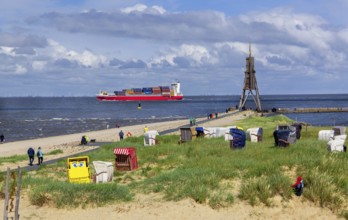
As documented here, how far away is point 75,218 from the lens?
16.1 metres

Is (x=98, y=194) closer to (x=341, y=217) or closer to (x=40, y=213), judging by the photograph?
(x=40, y=213)

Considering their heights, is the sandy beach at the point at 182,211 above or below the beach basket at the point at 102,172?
below

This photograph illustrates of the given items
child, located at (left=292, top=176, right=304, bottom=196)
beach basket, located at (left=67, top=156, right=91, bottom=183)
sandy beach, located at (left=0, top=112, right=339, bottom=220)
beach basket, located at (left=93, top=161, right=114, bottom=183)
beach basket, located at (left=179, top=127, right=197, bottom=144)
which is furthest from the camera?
beach basket, located at (left=179, top=127, right=197, bottom=144)

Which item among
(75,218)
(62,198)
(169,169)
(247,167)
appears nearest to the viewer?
(75,218)

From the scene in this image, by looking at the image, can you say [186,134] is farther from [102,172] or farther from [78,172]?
[78,172]

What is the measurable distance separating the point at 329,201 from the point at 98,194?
8.82 meters

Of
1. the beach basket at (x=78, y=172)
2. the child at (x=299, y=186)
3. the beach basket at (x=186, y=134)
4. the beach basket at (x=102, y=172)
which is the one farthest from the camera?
the beach basket at (x=186, y=134)

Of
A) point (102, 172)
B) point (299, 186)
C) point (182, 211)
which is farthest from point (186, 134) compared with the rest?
point (182, 211)

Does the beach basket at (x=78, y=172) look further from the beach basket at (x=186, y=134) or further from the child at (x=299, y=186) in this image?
the beach basket at (x=186, y=134)

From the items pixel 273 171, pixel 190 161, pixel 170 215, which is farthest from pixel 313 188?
pixel 190 161

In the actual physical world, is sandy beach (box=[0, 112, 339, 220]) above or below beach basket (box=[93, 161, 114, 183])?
below

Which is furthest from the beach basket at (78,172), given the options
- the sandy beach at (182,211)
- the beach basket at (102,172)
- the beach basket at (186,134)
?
the beach basket at (186,134)

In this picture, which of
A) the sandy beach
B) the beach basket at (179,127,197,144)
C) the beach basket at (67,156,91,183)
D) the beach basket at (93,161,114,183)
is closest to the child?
the sandy beach

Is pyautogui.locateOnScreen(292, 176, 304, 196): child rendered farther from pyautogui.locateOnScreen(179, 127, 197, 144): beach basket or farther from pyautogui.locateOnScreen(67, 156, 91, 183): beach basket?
pyautogui.locateOnScreen(179, 127, 197, 144): beach basket
